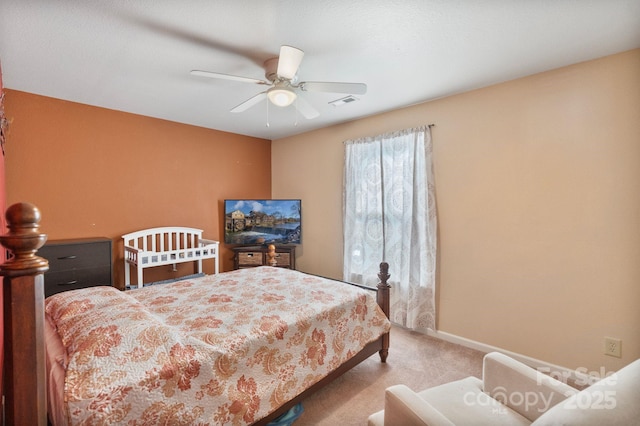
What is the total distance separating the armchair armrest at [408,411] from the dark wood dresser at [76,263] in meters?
3.08

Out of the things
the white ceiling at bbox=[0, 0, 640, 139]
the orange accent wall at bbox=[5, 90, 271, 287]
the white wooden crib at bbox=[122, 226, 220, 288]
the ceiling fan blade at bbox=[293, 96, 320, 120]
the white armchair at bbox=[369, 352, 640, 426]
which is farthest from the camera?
the white wooden crib at bbox=[122, 226, 220, 288]

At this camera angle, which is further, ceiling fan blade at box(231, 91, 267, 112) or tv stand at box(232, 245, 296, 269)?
tv stand at box(232, 245, 296, 269)

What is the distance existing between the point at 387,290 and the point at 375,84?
6.22ft

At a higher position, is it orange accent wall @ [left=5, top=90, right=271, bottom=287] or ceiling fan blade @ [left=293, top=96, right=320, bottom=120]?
ceiling fan blade @ [left=293, top=96, right=320, bottom=120]

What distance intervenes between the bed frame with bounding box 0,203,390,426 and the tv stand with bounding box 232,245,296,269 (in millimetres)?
3512

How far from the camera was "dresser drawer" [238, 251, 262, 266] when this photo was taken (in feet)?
14.0

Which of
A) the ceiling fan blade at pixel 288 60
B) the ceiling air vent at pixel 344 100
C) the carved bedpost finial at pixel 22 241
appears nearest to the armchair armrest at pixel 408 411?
the carved bedpost finial at pixel 22 241

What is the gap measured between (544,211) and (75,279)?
4357 millimetres

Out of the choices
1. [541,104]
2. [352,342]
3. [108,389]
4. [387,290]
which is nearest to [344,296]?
[352,342]

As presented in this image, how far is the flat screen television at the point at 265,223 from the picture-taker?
4.43 metres

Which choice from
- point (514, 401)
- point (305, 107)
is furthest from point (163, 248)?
point (514, 401)

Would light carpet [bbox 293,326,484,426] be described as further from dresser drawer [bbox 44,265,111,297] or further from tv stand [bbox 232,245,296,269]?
dresser drawer [bbox 44,265,111,297]

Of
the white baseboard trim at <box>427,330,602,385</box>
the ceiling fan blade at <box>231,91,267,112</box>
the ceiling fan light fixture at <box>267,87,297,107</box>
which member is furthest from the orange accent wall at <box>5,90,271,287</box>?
the white baseboard trim at <box>427,330,602,385</box>

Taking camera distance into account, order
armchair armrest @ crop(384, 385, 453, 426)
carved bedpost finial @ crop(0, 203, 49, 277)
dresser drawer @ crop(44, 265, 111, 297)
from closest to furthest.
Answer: carved bedpost finial @ crop(0, 203, 49, 277)
armchair armrest @ crop(384, 385, 453, 426)
dresser drawer @ crop(44, 265, 111, 297)
